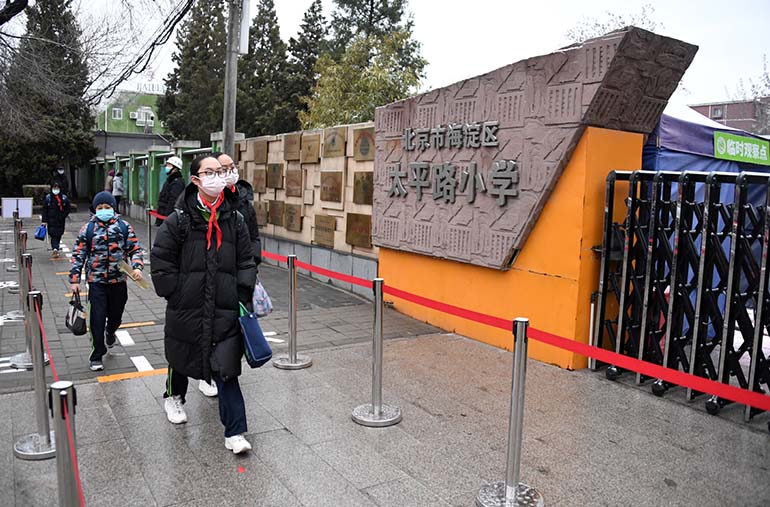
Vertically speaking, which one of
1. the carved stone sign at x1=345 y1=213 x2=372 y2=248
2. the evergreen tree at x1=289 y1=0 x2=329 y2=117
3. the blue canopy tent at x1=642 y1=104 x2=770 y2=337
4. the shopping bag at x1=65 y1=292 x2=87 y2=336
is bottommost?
the shopping bag at x1=65 y1=292 x2=87 y2=336

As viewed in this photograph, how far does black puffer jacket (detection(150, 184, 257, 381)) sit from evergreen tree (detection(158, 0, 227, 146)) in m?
31.9

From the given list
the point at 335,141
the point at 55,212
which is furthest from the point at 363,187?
the point at 55,212

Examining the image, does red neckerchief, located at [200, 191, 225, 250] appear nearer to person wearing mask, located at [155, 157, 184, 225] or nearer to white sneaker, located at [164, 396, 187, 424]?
white sneaker, located at [164, 396, 187, 424]

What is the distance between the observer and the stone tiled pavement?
3.55 meters

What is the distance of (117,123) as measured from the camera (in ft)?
200

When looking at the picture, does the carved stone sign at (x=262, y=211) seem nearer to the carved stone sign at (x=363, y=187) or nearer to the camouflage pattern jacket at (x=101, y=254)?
the carved stone sign at (x=363, y=187)

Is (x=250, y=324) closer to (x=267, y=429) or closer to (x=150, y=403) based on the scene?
(x=267, y=429)

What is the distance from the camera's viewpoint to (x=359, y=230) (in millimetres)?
9078

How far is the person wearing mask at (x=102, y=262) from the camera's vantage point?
549 cm

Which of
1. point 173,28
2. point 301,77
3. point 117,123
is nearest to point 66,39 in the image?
point 173,28

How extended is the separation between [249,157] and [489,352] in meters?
7.63

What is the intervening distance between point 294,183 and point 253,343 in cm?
717

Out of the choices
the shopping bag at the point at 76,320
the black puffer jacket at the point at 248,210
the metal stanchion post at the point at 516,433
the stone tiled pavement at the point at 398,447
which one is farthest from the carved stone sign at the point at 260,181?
the metal stanchion post at the point at 516,433

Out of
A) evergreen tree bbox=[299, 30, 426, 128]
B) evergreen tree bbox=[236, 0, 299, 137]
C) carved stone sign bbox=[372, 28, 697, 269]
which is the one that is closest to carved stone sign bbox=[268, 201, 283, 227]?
carved stone sign bbox=[372, 28, 697, 269]
